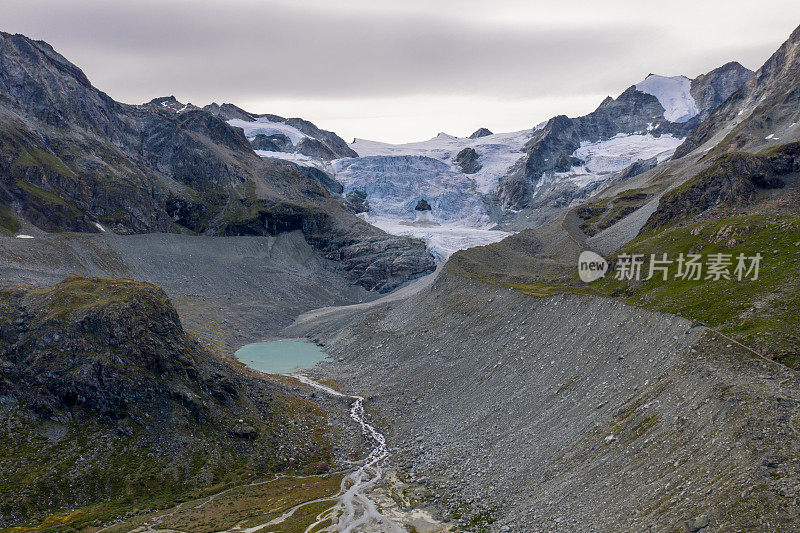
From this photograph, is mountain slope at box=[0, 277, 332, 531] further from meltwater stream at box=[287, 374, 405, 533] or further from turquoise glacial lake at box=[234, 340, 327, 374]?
turquoise glacial lake at box=[234, 340, 327, 374]

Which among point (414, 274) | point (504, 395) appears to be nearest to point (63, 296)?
point (504, 395)

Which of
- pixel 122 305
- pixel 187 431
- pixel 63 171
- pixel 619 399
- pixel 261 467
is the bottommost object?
pixel 261 467

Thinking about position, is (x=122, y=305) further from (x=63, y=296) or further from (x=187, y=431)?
(x=187, y=431)

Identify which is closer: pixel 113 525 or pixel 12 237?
pixel 113 525

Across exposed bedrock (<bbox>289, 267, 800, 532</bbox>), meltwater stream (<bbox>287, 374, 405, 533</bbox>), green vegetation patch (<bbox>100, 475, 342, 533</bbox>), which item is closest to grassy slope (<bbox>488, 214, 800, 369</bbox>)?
exposed bedrock (<bbox>289, 267, 800, 532</bbox>)

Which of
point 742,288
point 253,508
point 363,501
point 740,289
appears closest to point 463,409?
point 363,501
